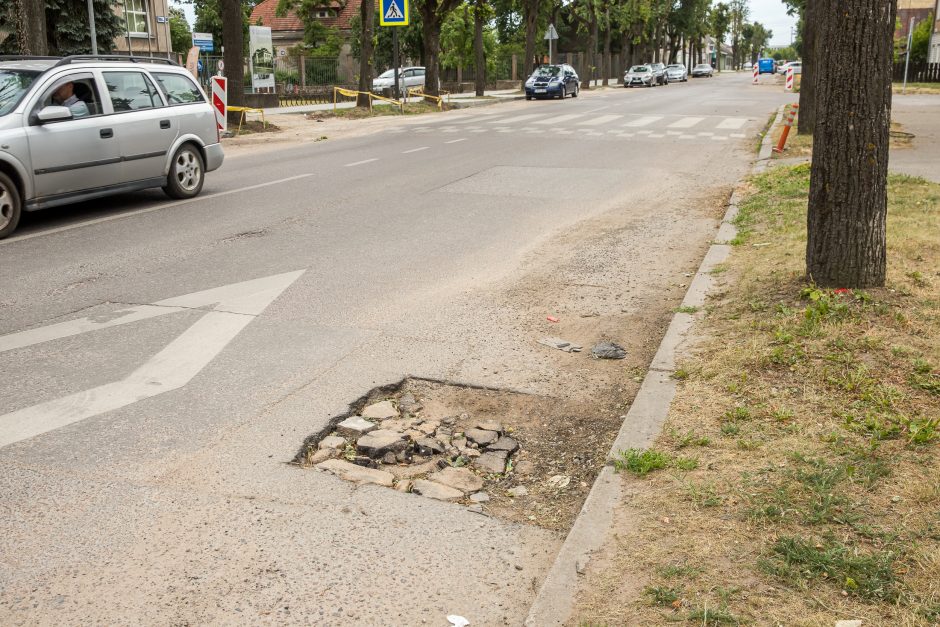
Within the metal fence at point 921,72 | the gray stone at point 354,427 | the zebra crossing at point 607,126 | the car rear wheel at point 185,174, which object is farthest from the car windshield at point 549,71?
the gray stone at point 354,427

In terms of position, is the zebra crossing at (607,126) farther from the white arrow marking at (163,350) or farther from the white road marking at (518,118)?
the white arrow marking at (163,350)

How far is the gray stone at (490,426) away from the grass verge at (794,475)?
0.87 m

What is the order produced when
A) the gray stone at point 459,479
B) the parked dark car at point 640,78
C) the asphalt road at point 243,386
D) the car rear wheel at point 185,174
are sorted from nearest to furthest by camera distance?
1. the asphalt road at point 243,386
2. the gray stone at point 459,479
3. the car rear wheel at point 185,174
4. the parked dark car at point 640,78

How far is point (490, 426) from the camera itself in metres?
4.50

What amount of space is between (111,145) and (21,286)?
3.45 meters

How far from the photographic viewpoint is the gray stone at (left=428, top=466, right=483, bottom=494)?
388 centimetres

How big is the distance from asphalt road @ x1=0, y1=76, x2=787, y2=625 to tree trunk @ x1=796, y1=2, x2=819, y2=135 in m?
6.74

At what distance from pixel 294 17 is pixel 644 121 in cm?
4560

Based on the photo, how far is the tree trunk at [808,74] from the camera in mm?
16406

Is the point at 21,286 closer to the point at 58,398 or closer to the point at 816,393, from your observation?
the point at 58,398

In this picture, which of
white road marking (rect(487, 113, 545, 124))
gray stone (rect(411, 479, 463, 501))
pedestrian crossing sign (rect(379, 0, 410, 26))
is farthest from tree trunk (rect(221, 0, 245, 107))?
gray stone (rect(411, 479, 463, 501))

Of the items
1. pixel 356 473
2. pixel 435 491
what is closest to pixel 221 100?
pixel 356 473

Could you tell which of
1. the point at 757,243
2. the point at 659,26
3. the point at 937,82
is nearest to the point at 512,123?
the point at 757,243

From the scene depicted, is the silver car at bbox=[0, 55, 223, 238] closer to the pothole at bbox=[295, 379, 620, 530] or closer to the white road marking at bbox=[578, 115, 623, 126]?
the pothole at bbox=[295, 379, 620, 530]
